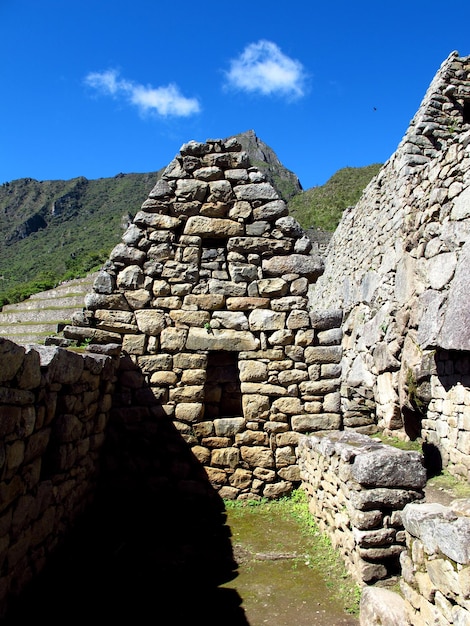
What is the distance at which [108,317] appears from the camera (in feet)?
20.3

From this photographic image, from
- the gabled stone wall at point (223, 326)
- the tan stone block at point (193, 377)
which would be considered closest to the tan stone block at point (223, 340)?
the gabled stone wall at point (223, 326)

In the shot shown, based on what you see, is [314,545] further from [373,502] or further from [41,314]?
[41,314]

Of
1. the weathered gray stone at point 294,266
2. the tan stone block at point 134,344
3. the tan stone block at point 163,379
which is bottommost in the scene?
the tan stone block at point 163,379

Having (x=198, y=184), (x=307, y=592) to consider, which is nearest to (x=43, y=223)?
(x=198, y=184)

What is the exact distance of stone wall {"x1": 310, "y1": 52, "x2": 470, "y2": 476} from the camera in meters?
5.95

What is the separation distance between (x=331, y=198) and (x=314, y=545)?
24026 millimetres

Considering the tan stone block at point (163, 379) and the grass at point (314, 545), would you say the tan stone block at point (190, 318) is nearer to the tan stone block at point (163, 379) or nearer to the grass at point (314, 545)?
the tan stone block at point (163, 379)

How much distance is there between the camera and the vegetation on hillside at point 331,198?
23.9 m

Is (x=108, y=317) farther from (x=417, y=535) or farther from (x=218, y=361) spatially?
(x=417, y=535)

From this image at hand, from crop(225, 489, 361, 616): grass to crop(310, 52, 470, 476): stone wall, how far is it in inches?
50.3

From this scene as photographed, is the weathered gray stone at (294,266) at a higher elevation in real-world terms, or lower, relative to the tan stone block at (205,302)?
higher

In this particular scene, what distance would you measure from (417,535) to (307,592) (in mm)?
1378

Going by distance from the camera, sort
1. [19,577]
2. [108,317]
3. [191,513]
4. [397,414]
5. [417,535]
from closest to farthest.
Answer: [417,535], [19,577], [191,513], [108,317], [397,414]

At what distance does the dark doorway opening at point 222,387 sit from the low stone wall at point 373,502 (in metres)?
2.16
